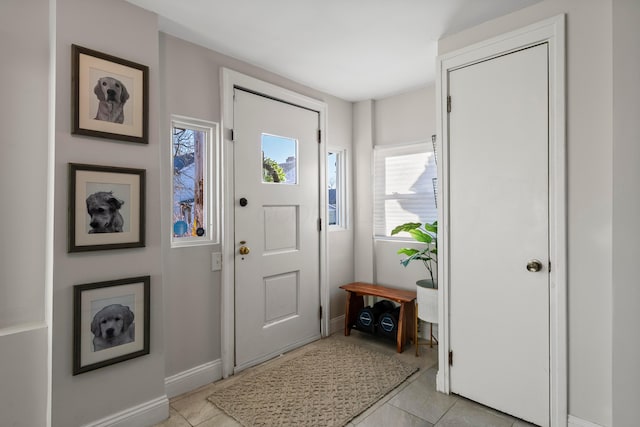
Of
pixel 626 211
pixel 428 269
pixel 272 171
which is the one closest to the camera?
pixel 626 211

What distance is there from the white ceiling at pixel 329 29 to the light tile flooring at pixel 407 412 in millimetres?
2393

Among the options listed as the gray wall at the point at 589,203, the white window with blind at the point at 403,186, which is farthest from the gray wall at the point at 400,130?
the gray wall at the point at 589,203

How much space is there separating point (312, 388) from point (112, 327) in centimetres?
133

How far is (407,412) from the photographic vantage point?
7.03 feet

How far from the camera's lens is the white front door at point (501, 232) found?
197cm

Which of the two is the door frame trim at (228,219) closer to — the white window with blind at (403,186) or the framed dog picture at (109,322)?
the framed dog picture at (109,322)

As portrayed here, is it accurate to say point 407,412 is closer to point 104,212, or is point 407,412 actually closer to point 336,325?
point 336,325

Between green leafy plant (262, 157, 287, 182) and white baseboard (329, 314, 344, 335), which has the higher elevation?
green leafy plant (262, 157, 287, 182)

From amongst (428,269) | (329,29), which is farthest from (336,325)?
(329,29)

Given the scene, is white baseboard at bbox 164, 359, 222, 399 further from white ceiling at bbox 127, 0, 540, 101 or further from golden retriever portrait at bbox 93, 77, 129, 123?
white ceiling at bbox 127, 0, 540, 101

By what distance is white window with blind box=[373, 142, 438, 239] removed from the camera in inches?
128

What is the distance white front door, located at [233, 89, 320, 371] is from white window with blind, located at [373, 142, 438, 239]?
0.71m

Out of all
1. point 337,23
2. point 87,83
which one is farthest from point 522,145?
point 87,83

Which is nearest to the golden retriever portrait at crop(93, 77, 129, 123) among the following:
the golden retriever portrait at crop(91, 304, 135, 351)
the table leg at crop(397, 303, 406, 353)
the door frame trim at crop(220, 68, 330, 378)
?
the door frame trim at crop(220, 68, 330, 378)
